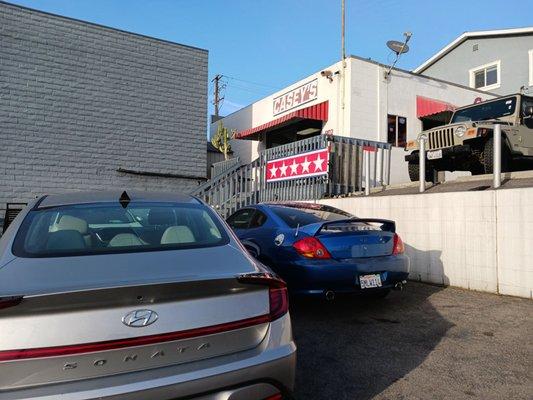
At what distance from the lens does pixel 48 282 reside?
1985mm

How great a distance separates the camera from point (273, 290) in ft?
7.98

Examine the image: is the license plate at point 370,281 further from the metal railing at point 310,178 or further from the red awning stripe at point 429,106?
the red awning stripe at point 429,106

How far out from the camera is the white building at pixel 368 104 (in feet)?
46.7

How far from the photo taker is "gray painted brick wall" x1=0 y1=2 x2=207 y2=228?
37.8 feet

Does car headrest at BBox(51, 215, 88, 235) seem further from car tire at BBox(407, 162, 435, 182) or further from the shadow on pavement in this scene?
car tire at BBox(407, 162, 435, 182)

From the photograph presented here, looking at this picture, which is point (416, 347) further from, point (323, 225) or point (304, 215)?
point (304, 215)

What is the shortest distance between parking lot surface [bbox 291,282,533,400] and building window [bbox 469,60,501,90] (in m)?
18.5

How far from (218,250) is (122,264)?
0.59 m

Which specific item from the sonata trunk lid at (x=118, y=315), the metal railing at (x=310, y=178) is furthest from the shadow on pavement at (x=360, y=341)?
the metal railing at (x=310, y=178)

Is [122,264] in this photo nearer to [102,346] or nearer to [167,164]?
[102,346]

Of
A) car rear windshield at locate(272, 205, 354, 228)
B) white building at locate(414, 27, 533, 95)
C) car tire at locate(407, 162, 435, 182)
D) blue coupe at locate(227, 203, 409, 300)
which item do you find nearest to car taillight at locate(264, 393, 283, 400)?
blue coupe at locate(227, 203, 409, 300)

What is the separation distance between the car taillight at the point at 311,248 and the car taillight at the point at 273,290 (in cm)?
230

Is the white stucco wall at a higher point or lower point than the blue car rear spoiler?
higher

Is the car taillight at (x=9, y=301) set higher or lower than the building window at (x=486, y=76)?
lower
